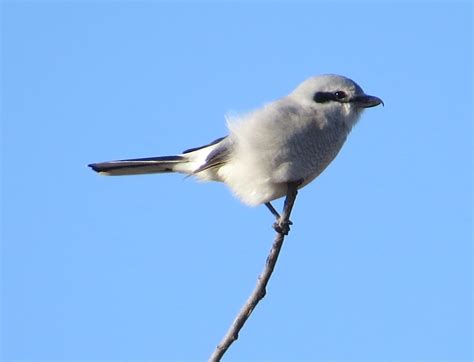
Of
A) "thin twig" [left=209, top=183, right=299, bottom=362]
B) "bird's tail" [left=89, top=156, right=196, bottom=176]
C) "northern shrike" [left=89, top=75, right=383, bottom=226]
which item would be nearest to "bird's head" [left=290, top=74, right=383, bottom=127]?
"northern shrike" [left=89, top=75, right=383, bottom=226]

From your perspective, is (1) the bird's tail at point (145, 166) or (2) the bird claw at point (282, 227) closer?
(2) the bird claw at point (282, 227)

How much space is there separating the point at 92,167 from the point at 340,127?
1419 mm

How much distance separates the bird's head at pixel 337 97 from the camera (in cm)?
385

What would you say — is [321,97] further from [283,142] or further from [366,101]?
[283,142]

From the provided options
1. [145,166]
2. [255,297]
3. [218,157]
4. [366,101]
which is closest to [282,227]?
[255,297]

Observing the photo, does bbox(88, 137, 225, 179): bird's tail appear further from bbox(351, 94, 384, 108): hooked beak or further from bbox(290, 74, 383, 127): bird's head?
bbox(351, 94, 384, 108): hooked beak

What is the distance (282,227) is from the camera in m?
3.02

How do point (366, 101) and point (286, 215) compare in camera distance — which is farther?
point (366, 101)

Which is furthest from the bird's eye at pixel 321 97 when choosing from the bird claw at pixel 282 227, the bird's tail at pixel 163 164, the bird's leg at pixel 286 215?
the bird claw at pixel 282 227

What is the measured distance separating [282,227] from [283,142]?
76 cm

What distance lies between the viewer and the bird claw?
9.61 feet

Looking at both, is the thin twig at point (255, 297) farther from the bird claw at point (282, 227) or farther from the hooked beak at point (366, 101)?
the hooked beak at point (366, 101)

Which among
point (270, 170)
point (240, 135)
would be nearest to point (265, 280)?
point (270, 170)

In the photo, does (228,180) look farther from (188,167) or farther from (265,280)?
(265,280)
